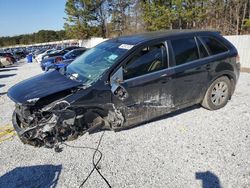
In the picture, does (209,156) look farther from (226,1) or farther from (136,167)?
(226,1)

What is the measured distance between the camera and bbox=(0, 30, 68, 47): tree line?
8225 cm

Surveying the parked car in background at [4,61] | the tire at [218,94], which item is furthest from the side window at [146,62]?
the parked car in background at [4,61]

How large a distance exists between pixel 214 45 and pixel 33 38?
94.2m

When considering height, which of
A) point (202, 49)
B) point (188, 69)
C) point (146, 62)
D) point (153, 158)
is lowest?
point (153, 158)

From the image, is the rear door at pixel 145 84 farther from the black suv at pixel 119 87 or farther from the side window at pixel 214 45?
the side window at pixel 214 45

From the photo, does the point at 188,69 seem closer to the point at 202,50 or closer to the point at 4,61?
the point at 202,50

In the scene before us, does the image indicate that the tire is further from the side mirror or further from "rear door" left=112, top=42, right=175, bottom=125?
the side mirror

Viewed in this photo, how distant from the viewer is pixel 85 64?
4.34 m

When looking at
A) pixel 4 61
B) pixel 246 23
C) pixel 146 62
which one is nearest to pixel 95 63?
pixel 146 62

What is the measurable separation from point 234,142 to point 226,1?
17.1m

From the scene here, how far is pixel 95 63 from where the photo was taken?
415cm

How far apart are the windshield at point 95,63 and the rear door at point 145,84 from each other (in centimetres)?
33

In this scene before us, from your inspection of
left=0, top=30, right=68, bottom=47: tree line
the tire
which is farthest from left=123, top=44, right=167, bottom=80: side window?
left=0, top=30, right=68, bottom=47: tree line

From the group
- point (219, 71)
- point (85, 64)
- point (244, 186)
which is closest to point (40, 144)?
point (85, 64)
